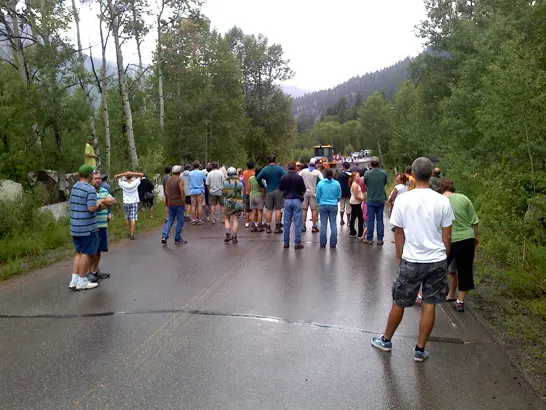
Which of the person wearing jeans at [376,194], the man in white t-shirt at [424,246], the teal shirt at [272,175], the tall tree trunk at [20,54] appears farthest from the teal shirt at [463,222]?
the tall tree trunk at [20,54]

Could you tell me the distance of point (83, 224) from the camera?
6980 mm

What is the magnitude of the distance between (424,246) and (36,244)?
8.45m

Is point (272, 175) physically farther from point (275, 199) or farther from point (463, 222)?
point (463, 222)

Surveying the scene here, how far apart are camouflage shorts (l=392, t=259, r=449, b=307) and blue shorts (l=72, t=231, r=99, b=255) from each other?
15.5 ft

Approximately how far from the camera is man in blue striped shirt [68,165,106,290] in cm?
693

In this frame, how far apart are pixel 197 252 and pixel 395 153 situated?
33.6 m

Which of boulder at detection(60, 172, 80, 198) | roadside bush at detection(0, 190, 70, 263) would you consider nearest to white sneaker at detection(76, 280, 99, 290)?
roadside bush at detection(0, 190, 70, 263)

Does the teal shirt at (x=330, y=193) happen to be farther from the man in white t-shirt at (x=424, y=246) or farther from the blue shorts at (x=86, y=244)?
the man in white t-shirt at (x=424, y=246)

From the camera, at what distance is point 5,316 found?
6004 millimetres

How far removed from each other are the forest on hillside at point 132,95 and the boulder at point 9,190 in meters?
0.59

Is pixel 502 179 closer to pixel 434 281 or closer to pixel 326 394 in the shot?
pixel 434 281

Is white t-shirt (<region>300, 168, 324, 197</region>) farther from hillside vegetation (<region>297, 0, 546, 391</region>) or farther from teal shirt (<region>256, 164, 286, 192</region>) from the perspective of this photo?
hillside vegetation (<region>297, 0, 546, 391</region>)

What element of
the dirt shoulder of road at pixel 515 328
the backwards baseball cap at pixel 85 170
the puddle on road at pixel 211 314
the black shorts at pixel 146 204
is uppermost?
the backwards baseball cap at pixel 85 170

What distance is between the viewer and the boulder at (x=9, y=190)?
1145 centimetres
